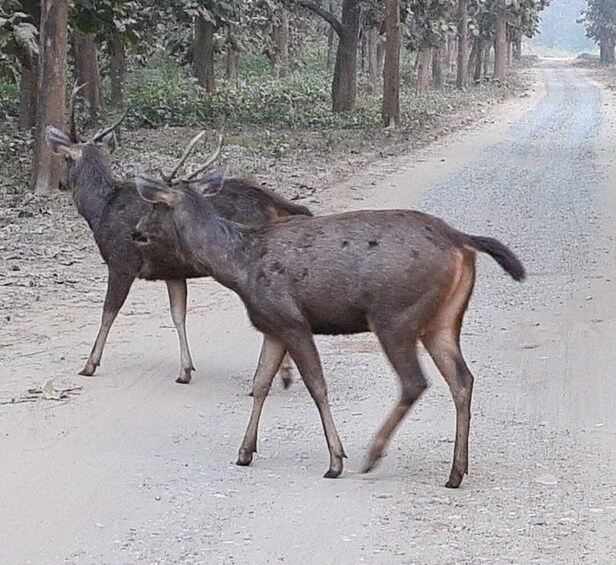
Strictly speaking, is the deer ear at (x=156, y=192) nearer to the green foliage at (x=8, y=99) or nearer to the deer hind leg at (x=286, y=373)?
the deer hind leg at (x=286, y=373)

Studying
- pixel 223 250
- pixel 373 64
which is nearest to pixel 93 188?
pixel 223 250

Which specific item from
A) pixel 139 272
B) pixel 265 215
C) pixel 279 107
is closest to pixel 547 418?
pixel 265 215

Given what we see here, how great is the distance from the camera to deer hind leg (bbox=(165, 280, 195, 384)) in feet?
27.8

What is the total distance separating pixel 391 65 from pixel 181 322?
18741mm

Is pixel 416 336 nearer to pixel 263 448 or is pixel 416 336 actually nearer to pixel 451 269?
pixel 451 269

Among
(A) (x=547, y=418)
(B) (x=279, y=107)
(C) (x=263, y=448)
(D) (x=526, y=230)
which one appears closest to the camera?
(C) (x=263, y=448)

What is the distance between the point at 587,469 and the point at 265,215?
2.83 meters

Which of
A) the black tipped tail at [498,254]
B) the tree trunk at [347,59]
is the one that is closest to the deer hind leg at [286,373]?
the black tipped tail at [498,254]

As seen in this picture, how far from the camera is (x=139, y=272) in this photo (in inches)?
337

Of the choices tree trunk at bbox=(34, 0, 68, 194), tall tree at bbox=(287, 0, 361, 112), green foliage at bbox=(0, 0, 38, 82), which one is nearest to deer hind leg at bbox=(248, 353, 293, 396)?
tree trunk at bbox=(34, 0, 68, 194)

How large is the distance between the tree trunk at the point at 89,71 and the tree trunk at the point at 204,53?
6370 mm

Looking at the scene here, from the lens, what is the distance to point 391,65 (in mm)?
26703

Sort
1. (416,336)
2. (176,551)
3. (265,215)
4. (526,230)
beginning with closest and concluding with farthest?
1. (176,551)
2. (416,336)
3. (265,215)
4. (526,230)

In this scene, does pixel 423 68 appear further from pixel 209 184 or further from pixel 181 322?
pixel 209 184
